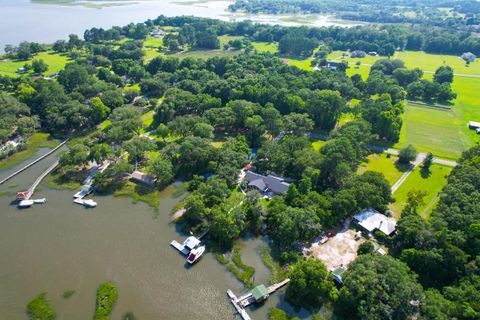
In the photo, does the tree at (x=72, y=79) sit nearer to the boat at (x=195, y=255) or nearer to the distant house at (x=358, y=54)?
the boat at (x=195, y=255)

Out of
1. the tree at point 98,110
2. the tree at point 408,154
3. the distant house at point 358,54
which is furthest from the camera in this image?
the distant house at point 358,54

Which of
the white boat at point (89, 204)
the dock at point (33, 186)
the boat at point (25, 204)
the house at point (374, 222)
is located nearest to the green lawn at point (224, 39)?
the dock at point (33, 186)

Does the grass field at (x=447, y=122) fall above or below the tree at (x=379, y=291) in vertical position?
below

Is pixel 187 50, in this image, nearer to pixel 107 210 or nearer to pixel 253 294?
pixel 107 210

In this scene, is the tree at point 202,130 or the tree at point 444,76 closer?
the tree at point 202,130

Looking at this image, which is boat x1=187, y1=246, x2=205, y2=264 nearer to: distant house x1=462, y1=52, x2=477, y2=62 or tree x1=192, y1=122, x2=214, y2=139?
tree x1=192, y1=122, x2=214, y2=139

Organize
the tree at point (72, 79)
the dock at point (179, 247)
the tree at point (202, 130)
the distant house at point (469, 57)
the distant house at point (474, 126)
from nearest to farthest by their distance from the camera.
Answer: the dock at point (179, 247) < the tree at point (202, 130) < the distant house at point (474, 126) < the tree at point (72, 79) < the distant house at point (469, 57)

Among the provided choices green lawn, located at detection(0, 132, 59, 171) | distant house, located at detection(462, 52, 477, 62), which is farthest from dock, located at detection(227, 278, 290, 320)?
distant house, located at detection(462, 52, 477, 62)

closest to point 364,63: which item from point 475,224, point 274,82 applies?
point 274,82
